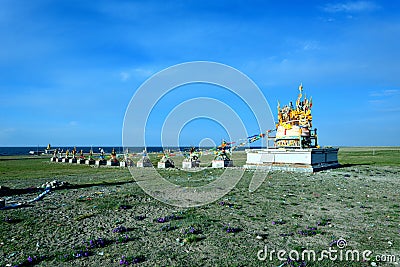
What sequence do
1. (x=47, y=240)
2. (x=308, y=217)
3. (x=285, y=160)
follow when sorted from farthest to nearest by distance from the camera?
(x=285, y=160) → (x=308, y=217) → (x=47, y=240)

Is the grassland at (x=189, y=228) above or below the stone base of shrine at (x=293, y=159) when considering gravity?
below

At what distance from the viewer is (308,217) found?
1277 centimetres

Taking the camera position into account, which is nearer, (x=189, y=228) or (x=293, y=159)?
(x=189, y=228)

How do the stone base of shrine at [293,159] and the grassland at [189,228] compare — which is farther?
the stone base of shrine at [293,159]

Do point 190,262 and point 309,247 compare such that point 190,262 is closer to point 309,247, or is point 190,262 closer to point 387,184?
point 309,247

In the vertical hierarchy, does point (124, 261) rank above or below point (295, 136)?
below

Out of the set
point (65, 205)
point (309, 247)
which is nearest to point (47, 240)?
point (65, 205)

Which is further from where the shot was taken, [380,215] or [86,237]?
[380,215]

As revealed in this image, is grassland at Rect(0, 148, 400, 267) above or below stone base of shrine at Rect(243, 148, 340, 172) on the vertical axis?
below

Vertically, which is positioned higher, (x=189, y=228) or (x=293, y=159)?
(x=293, y=159)

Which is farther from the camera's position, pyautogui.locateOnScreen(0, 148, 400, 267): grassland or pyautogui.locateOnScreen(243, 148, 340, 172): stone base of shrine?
pyautogui.locateOnScreen(243, 148, 340, 172): stone base of shrine

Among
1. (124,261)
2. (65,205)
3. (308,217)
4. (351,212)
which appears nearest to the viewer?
(124,261)

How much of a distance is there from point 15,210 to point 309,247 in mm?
13255

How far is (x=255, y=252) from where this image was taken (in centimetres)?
880
